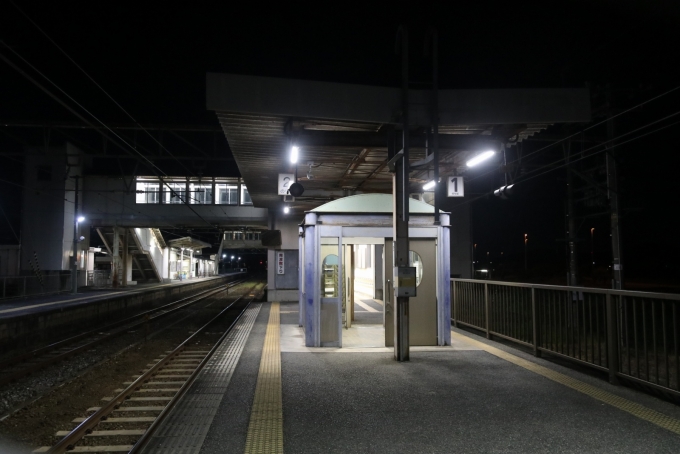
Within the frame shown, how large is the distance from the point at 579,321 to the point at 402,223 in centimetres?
372

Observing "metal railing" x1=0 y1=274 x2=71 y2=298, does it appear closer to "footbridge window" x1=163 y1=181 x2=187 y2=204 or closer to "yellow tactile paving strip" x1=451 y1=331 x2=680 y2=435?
"footbridge window" x1=163 y1=181 x2=187 y2=204

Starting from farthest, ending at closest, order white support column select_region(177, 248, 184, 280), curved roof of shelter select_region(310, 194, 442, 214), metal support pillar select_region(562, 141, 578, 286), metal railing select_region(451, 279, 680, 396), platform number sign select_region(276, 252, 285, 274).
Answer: white support column select_region(177, 248, 184, 280)
platform number sign select_region(276, 252, 285, 274)
metal support pillar select_region(562, 141, 578, 286)
curved roof of shelter select_region(310, 194, 442, 214)
metal railing select_region(451, 279, 680, 396)

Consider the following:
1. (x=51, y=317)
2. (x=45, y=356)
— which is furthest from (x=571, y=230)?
(x=51, y=317)

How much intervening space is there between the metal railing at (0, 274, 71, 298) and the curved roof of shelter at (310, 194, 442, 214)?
1711 cm

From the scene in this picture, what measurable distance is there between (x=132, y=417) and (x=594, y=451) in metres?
5.26

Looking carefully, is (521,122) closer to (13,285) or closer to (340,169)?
(340,169)

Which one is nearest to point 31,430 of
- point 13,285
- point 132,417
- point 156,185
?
point 132,417

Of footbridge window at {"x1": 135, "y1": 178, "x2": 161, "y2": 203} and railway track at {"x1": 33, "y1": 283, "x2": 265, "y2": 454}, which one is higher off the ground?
footbridge window at {"x1": 135, "y1": 178, "x2": 161, "y2": 203}

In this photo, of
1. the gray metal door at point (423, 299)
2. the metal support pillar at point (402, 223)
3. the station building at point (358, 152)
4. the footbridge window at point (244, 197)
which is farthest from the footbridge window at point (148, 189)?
the metal support pillar at point (402, 223)

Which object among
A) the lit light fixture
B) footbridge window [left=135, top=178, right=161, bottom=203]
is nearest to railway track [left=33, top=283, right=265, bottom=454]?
the lit light fixture

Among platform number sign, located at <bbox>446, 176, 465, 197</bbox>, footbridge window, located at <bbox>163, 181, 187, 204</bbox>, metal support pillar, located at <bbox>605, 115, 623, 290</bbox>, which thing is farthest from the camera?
footbridge window, located at <bbox>163, 181, 187, 204</bbox>

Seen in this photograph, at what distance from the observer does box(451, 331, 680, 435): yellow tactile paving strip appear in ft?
17.4

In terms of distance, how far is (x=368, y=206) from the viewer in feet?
34.8

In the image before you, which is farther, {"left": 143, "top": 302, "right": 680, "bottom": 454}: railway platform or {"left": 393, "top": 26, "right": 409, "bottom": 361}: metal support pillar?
{"left": 393, "top": 26, "right": 409, "bottom": 361}: metal support pillar
